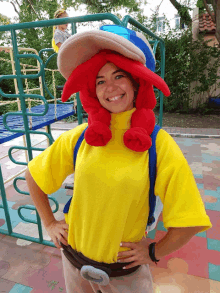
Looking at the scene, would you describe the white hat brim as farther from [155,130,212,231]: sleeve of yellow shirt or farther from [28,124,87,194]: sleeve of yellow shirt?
[155,130,212,231]: sleeve of yellow shirt

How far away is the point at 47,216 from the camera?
3.86 feet

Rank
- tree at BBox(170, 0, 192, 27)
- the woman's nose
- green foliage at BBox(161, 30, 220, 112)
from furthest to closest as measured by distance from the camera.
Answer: tree at BBox(170, 0, 192, 27) → green foliage at BBox(161, 30, 220, 112) → the woman's nose

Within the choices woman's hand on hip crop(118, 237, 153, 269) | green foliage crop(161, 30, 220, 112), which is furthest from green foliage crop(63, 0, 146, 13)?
woman's hand on hip crop(118, 237, 153, 269)

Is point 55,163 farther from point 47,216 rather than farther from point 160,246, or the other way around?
point 160,246

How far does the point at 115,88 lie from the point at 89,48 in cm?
18

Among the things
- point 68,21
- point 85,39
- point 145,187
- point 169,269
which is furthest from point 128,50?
point 169,269

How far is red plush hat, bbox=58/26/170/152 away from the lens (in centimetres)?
83

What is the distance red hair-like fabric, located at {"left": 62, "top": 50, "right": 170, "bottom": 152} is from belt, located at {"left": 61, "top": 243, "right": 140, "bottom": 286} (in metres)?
0.50

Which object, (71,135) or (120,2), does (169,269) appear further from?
(120,2)

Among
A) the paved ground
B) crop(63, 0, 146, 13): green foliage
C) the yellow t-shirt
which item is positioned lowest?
the paved ground

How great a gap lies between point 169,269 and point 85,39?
1.81 metres

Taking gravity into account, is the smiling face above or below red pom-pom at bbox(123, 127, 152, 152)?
above

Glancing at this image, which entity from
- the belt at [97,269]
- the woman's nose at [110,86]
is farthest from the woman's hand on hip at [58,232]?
the woman's nose at [110,86]

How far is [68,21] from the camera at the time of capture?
1.48 meters
